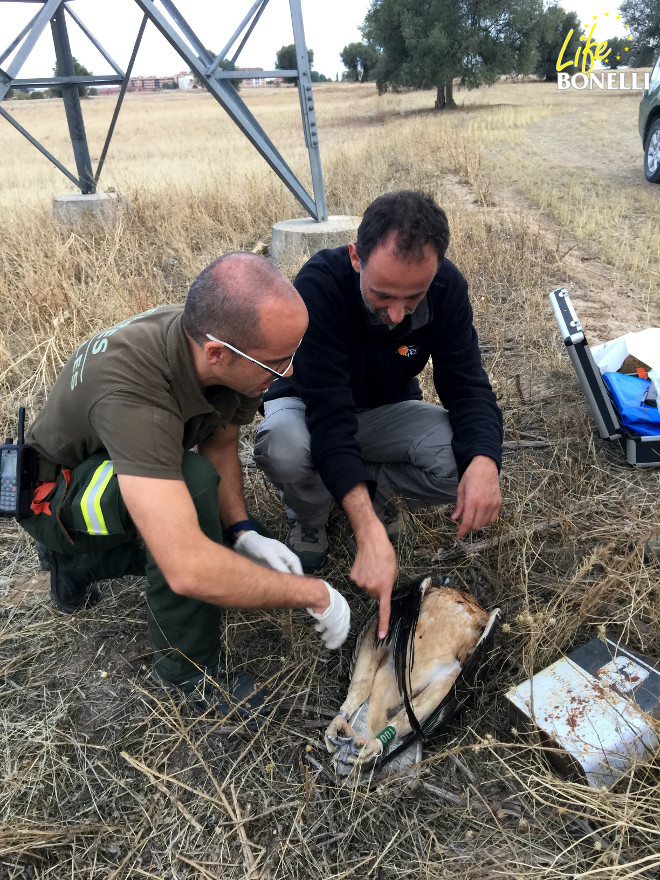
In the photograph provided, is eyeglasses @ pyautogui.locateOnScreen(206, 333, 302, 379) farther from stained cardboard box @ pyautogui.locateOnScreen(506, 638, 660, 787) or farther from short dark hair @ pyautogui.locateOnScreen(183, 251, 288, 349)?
stained cardboard box @ pyautogui.locateOnScreen(506, 638, 660, 787)

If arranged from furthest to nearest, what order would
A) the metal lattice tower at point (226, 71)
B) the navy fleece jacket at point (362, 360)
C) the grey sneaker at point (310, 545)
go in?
the metal lattice tower at point (226, 71), the grey sneaker at point (310, 545), the navy fleece jacket at point (362, 360)

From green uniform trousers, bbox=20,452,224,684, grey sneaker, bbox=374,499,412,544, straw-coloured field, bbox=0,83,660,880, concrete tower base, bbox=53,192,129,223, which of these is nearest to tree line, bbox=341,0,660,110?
concrete tower base, bbox=53,192,129,223

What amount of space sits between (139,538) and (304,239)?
436cm

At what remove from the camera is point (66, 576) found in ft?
7.69

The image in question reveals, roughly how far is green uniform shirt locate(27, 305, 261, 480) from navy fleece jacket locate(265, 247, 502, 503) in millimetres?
354

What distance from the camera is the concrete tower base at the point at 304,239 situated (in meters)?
5.90

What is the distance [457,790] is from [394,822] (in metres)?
0.20

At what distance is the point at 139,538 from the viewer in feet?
7.16

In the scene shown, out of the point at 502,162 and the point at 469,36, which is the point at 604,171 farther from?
the point at 469,36

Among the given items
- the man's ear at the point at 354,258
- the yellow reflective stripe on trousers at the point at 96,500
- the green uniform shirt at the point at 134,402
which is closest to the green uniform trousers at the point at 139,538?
the yellow reflective stripe on trousers at the point at 96,500

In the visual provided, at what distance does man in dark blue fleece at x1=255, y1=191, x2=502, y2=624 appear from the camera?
84.3 inches

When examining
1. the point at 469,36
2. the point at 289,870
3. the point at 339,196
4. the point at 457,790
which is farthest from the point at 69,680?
the point at 469,36

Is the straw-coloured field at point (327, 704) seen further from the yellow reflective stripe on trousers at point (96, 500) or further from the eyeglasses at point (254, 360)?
the eyeglasses at point (254, 360)

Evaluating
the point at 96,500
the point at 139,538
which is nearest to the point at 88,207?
the point at 139,538
